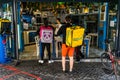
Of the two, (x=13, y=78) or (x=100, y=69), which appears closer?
(x=13, y=78)

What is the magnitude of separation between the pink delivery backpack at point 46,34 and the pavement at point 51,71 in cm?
88

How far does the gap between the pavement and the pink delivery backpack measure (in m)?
0.88

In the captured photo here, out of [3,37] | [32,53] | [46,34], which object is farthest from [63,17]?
[3,37]

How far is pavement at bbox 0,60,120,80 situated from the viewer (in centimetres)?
609

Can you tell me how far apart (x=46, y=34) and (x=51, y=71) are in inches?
53.6

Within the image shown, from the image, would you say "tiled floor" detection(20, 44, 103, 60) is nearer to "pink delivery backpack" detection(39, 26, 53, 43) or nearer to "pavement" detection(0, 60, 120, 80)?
"pavement" detection(0, 60, 120, 80)

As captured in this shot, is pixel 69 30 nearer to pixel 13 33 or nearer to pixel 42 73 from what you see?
pixel 42 73

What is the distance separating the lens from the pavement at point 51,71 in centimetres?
609

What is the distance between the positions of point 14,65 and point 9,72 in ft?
2.46

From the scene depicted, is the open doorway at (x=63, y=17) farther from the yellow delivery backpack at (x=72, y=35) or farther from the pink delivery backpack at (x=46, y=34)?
the yellow delivery backpack at (x=72, y=35)

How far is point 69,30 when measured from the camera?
6.14 meters

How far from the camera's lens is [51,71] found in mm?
6660

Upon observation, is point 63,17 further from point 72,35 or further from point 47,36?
point 72,35

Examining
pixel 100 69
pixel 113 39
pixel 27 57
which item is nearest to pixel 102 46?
pixel 113 39
